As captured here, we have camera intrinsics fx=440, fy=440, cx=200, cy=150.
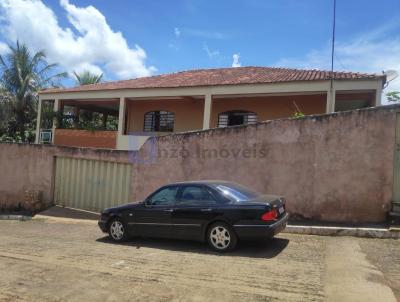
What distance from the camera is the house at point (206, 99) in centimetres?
1584

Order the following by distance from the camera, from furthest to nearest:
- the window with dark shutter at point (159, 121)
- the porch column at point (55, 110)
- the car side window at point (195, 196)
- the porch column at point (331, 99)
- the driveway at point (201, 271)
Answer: the porch column at point (55, 110)
the window with dark shutter at point (159, 121)
the porch column at point (331, 99)
the car side window at point (195, 196)
the driveway at point (201, 271)

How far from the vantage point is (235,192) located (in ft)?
27.3

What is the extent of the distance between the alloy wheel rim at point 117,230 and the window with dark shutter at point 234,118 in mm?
10571

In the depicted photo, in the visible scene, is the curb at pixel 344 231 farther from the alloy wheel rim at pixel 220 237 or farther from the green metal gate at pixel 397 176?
the alloy wheel rim at pixel 220 237

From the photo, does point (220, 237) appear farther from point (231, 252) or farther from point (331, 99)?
point (331, 99)

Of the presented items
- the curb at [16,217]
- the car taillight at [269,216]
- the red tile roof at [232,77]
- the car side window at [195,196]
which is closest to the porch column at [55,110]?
the red tile roof at [232,77]

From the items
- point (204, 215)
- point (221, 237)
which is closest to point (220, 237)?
point (221, 237)

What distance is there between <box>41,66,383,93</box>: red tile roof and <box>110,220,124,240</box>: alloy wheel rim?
29.4ft

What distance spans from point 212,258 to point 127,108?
15.6 metres

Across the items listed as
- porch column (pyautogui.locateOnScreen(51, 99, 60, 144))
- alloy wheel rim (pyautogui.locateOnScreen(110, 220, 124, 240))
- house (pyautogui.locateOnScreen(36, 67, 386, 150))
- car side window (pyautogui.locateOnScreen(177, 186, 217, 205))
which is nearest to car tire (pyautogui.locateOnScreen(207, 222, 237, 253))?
car side window (pyautogui.locateOnScreen(177, 186, 217, 205))

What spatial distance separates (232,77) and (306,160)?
8.98 m

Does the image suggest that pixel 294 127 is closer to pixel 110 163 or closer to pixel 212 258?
pixel 212 258

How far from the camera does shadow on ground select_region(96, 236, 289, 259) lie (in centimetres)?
778

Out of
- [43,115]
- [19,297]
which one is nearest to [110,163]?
[19,297]
